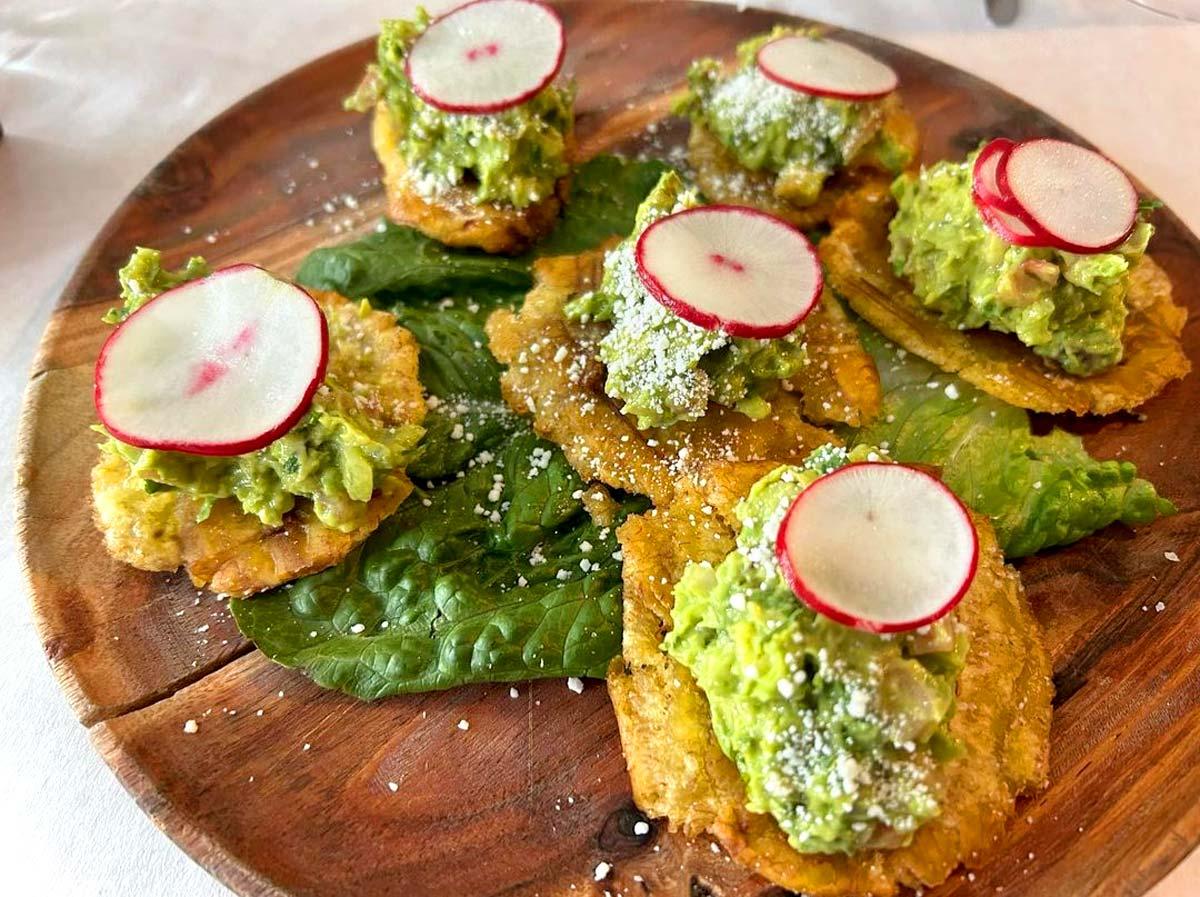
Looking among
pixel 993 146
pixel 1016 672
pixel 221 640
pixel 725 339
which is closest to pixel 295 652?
pixel 221 640

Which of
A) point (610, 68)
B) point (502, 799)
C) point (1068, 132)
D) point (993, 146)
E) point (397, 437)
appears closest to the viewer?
point (502, 799)

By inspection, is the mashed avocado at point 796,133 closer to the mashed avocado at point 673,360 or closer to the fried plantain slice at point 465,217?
the mashed avocado at point 673,360

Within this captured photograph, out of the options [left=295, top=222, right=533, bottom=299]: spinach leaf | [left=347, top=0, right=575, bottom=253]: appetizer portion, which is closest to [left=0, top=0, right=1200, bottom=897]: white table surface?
[left=295, top=222, right=533, bottom=299]: spinach leaf

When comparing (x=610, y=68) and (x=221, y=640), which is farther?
(x=610, y=68)

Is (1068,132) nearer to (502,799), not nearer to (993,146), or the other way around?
(993,146)

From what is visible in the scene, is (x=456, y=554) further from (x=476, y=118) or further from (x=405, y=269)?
(x=476, y=118)

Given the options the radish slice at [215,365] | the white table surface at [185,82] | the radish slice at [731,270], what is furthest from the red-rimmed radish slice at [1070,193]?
the radish slice at [215,365]

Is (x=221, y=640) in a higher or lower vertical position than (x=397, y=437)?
lower
